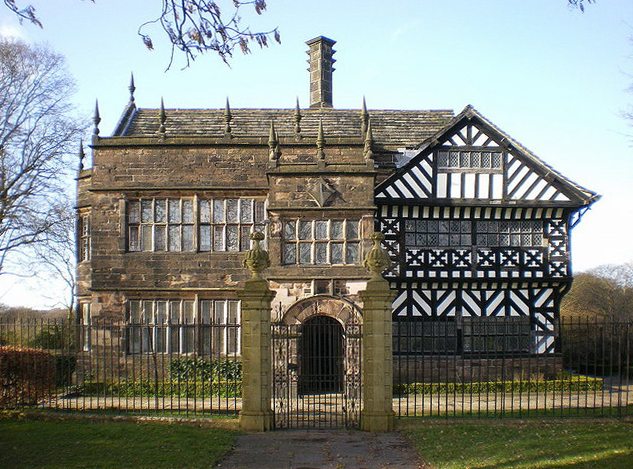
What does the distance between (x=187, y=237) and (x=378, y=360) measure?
924 cm

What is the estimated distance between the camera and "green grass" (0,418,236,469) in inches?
367

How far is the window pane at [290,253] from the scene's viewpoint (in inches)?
690

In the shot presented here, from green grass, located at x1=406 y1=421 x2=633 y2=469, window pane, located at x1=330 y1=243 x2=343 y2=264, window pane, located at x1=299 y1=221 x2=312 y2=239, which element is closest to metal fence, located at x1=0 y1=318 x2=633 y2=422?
green grass, located at x1=406 y1=421 x2=633 y2=469

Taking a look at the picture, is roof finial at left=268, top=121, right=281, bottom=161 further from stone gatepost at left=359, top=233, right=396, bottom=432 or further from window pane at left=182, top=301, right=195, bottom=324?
stone gatepost at left=359, top=233, right=396, bottom=432

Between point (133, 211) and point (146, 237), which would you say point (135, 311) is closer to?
point (146, 237)

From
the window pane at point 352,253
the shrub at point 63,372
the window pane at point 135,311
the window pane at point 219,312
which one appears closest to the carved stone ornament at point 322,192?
the window pane at point 352,253

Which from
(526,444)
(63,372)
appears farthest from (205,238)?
(526,444)

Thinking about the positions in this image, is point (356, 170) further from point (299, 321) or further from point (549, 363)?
point (549, 363)

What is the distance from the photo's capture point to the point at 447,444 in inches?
408

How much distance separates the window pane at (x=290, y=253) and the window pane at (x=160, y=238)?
3823 millimetres

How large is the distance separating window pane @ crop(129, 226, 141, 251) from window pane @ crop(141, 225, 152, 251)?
0.15 meters

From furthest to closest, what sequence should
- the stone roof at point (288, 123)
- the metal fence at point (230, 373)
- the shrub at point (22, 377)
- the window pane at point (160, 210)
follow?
the stone roof at point (288, 123), the window pane at point (160, 210), the metal fence at point (230, 373), the shrub at point (22, 377)

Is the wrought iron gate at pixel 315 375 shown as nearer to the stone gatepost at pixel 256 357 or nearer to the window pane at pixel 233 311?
the stone gatepost at pixel 256 357

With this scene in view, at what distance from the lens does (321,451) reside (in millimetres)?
10266
